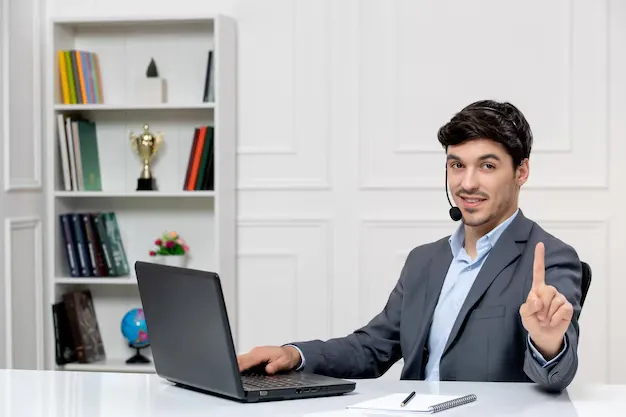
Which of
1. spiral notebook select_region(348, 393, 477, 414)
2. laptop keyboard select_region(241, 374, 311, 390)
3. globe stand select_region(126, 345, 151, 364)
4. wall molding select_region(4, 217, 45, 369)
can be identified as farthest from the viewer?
globe stand select_region(126, 345, 151, 364)

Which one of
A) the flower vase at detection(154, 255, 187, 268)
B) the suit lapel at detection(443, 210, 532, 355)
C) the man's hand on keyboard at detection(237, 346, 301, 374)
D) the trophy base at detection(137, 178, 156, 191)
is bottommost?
the man's hand on keyboard at detection(237, 346, 301, 374)

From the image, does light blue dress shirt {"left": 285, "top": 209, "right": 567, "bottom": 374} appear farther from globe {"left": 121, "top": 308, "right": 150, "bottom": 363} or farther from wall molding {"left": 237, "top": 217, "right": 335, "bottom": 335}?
globe {"left": 121, "top": 308, "right": 150, "bottom": 363}

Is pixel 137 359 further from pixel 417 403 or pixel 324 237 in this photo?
pixel 417 403

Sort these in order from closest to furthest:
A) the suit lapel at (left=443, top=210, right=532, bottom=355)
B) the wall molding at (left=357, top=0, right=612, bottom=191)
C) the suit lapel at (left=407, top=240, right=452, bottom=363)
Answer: the suit lapel at (left=443, top=210, right=532, bottom=355) < the suit lapel at (left=407, top=240, right=452, bottom=363) < the wall molding at (left=357, top=0, right=612, bottom=191)

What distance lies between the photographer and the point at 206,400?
6.54ft

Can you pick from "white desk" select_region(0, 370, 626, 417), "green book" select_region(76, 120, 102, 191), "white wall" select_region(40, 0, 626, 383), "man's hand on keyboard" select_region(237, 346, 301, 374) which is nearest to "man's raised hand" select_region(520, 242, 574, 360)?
"white desk" select_region(0, 370, 626, 417)

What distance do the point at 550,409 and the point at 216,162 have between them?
2.56 metres

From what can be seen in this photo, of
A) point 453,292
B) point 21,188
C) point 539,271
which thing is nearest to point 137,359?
point 21,188

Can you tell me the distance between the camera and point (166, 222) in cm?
457

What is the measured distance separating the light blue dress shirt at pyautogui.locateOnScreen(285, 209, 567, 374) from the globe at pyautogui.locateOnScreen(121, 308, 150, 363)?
7.28 ft

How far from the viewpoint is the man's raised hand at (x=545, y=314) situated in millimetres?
1904

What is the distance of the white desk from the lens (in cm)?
188

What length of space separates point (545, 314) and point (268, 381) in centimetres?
63

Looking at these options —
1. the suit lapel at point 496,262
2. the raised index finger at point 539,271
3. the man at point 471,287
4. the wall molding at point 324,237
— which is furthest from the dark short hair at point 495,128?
the wall molding at point 324,237
